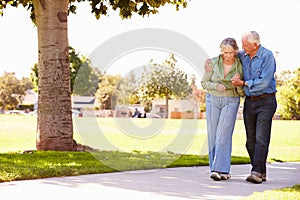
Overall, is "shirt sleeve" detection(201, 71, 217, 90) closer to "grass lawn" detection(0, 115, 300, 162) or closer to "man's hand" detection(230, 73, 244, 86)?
"man's hand" detection(230, 73, 244, 86)

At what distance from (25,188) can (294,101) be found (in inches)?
2314

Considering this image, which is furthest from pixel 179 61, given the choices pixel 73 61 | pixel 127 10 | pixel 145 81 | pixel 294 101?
pixel 73 61

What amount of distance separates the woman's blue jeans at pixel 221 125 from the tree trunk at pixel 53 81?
4.84 metres

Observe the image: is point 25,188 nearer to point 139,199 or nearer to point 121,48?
A: point 139,199

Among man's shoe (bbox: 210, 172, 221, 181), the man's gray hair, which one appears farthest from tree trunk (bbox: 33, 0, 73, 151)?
the man's gray hair

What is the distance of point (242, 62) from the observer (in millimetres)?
7637

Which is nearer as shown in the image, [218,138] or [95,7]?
[218,138]

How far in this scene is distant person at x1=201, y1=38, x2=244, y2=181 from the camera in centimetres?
750

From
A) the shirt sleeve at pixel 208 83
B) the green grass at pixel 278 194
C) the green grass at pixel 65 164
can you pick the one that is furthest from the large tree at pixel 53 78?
the green grass at pixel 278 194

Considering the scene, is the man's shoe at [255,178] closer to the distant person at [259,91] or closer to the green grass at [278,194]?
the distant person at [259,91]

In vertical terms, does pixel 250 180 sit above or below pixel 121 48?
below

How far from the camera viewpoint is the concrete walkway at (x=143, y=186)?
19.3 feet

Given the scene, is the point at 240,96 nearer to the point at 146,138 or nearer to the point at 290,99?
the point at 146,138

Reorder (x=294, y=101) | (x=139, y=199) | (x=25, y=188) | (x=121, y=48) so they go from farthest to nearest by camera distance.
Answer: (x=294, y=101)
(x=121, y=48)
(x=25, y=188)
(x=139, y=199)
